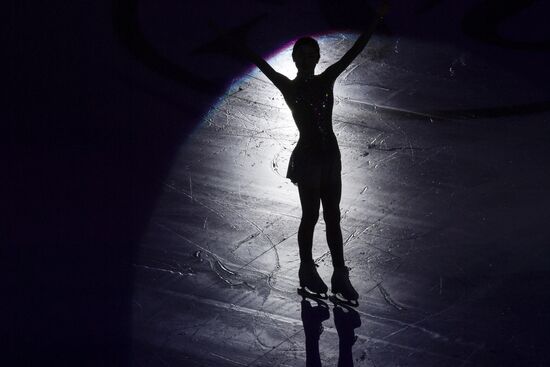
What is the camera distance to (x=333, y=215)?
6352 mm

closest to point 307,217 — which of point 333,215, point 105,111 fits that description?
point 333,215

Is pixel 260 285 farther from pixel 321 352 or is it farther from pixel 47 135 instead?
pixel 47 135

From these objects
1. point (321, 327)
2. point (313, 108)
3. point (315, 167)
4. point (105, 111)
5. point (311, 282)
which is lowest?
point (321, 327)

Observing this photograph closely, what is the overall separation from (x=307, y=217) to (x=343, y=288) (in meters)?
0.57

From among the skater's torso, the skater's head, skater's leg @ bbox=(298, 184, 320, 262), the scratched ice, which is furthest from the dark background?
the skater's head

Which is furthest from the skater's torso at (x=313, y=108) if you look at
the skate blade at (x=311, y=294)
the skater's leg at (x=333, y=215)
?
the skate blade at (x=311, y=294)

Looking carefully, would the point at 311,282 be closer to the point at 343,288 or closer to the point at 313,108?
the point at 343,288

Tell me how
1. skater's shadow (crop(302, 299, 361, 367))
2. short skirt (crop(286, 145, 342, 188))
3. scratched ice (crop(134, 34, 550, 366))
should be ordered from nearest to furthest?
skater's shadow (crop(302, 299, 361, 367)) → scratched ice (crop(134, 34, 550, 366)) → short skirt (crop(286, 145, 342, 188))

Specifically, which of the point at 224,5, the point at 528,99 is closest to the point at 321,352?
the point at 528,99

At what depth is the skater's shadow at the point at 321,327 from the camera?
5.71m

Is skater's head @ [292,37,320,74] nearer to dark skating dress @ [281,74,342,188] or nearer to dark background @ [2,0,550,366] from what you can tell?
dark skating dress @ [281,74,342,188]

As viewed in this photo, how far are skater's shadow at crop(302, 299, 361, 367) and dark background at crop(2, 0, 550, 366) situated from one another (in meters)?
1.22

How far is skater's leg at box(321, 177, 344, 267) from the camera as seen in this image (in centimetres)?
628

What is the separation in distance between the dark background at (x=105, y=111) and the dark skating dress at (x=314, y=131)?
159 centimetres
